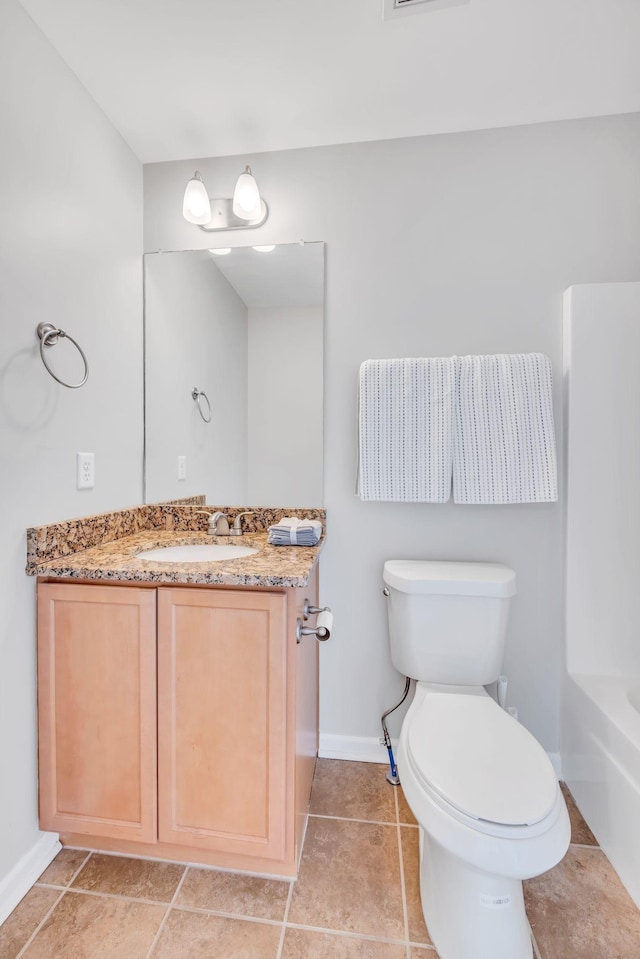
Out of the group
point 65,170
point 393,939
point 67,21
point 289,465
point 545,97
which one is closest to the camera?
point 393,939

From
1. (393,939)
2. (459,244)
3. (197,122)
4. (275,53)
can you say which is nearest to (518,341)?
(459,244)

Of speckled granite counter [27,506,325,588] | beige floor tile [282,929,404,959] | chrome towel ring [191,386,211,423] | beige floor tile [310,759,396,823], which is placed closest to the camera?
beige floor tile [282,929,404,959]

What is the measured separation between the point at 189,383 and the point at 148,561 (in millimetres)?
824

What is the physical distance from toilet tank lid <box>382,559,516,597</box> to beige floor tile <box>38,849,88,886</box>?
3.95 ft

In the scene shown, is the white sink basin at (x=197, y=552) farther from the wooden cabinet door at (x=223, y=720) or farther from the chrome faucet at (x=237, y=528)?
the wooden cabinet door at (x=223, y=720)

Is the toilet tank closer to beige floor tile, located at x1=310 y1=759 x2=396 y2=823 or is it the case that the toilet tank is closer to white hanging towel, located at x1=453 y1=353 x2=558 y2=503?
white hanging towel, located at x1=453 y1=353 x2=558 y2=503

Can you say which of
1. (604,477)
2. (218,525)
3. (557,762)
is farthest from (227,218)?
(557,762)

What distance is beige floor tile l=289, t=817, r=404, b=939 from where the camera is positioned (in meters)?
1.13

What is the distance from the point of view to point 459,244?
5.45ft

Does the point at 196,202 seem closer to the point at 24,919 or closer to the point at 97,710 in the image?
the point at 97,710

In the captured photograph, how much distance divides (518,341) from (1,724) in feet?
6.42

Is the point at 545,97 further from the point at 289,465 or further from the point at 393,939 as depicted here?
the point at 393,939

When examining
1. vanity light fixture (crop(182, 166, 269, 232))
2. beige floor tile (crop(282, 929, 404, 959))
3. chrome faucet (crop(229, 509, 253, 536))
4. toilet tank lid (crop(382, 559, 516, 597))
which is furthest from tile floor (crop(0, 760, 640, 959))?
vanity light fixture (crop(182, 166, 269, 232))

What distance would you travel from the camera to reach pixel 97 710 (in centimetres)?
123
